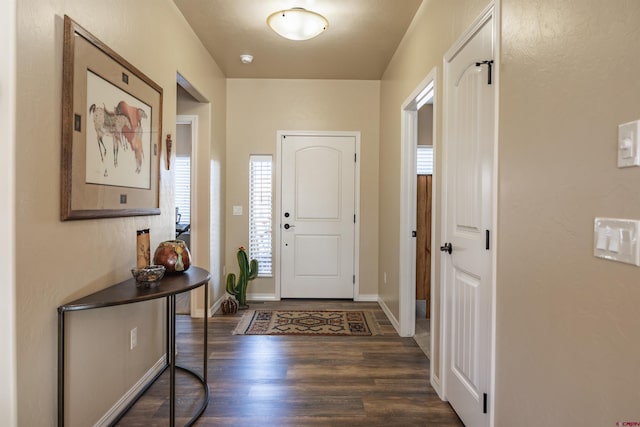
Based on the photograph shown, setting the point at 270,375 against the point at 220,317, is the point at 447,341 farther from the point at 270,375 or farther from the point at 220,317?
the point at 220,317

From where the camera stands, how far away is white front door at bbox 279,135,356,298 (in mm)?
4508

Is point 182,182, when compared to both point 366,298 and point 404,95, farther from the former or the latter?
point 404,95

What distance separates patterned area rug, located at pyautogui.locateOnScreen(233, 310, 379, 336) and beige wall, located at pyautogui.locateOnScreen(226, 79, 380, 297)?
0.88 m

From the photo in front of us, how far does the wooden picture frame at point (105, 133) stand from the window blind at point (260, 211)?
2.00m

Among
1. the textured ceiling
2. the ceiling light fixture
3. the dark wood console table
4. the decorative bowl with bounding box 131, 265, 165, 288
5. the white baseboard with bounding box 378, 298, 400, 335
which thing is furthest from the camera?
the white baseboard with bounding box 378, 298, 400, 335

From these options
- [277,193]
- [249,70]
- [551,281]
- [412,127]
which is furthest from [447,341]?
[249,70]

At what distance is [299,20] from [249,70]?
1.71 meters

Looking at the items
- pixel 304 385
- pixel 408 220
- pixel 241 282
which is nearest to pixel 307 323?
pixel 241 282

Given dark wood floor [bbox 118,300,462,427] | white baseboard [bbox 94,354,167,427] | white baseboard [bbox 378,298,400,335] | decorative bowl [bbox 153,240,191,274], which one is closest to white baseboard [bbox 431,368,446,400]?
dark wood floor [bbox 118,300,462,427]

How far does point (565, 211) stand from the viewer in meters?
1.17

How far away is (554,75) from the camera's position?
1218 millimetres

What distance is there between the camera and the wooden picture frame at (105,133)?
162 centimetres

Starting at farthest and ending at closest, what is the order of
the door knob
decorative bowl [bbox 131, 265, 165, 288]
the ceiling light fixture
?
the ceiling light fixture → the door knob → decorative bowl [bbox 131, 265, 165, 288]

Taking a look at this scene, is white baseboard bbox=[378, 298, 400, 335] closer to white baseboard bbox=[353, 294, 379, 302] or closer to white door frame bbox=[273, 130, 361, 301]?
white baseboard bbox=[353, 294, 379, 302]
